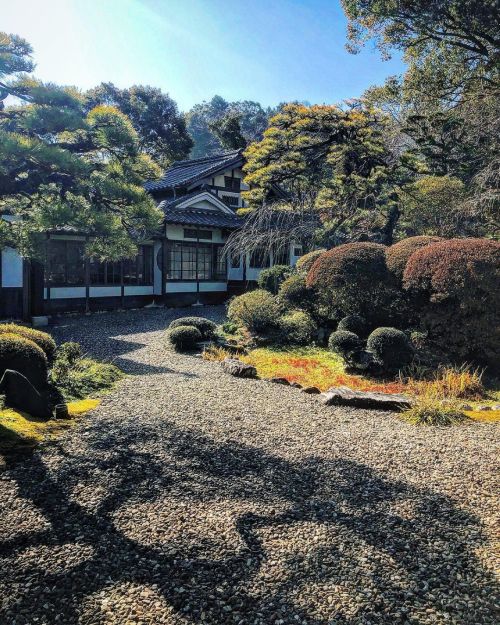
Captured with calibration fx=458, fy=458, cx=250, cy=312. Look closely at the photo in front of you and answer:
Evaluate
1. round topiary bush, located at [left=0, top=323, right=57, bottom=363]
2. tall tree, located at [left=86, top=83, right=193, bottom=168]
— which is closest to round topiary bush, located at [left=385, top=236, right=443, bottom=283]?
round topiary bush, located at [left=0, top=323, right=57, bottom=363]

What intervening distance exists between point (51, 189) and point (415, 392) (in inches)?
231

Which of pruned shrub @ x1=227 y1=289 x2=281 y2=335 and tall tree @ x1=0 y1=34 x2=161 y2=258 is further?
pruned shrub @ x1=227 y1=289 x2=281 y2=335

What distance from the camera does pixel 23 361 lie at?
A: 17.2 ft

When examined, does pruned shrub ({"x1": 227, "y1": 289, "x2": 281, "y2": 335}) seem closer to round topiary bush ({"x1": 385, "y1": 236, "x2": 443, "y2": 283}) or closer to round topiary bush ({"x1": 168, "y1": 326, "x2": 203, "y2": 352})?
round topiary bush ({"x1": 168, "y1": 326, "x2": 203, "y2": 352})

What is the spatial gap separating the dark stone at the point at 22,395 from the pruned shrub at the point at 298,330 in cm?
669

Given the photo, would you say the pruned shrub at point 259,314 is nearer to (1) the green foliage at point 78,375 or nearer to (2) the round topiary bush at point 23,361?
(1) the green foliage at point 78,375

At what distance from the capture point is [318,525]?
315 cm

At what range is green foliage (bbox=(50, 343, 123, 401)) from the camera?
20.0 feet

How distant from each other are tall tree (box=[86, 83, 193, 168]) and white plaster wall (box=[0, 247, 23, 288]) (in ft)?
71.1

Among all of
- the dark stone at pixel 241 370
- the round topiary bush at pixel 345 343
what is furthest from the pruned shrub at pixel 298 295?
the dark stone at pixel 241 370

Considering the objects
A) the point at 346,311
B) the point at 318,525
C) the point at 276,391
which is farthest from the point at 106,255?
the point at 346,311

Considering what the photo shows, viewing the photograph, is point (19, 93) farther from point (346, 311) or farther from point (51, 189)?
point (346, 311)

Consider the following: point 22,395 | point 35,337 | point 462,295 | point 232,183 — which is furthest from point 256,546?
point 232,183

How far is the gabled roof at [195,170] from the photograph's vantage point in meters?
19.6
